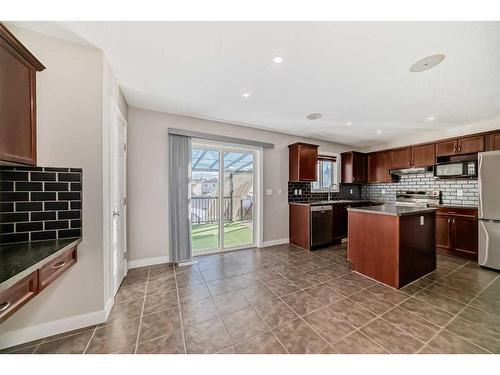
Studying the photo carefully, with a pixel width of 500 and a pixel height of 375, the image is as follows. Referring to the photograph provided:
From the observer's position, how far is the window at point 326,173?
5.02m

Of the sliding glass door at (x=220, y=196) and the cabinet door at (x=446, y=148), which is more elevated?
the cabinet door at (x=446, y=148)

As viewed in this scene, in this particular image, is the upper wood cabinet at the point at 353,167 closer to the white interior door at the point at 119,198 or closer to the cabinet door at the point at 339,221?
the cabinet door at the point at 339,221

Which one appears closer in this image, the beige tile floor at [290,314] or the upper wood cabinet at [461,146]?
the beige tile floor at [290,314]

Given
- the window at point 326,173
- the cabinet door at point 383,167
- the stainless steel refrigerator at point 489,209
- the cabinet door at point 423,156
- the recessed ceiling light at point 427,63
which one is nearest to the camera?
the recessed ceiling light at point 427,63

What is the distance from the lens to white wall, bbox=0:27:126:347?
1586 mm

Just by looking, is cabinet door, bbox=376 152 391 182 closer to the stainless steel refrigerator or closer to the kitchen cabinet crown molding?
the stainless steel refrigerator

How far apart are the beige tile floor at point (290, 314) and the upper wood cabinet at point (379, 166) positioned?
8.05ft

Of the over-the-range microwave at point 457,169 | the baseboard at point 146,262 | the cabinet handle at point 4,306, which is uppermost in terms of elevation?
the over-the-range microwave at point 457,169

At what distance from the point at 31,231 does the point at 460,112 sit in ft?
18.2

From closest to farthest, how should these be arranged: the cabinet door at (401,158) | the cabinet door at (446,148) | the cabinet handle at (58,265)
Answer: the cabinet handle at (58,265)
the cabinet door at (446,148)
the cabinet door at (401,158)

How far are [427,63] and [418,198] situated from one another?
3.57 metres

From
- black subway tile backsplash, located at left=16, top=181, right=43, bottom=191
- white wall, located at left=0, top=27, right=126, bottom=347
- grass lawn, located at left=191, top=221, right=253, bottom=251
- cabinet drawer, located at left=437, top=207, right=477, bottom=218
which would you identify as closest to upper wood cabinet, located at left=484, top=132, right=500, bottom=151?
cabinet drawer, located at left=437, top=207, right=477, bottom=218

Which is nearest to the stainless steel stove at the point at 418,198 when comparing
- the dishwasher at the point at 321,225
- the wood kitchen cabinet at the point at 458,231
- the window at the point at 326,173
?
the wood kitchen cabinet at the point at 458,231

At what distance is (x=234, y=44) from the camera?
164cm
